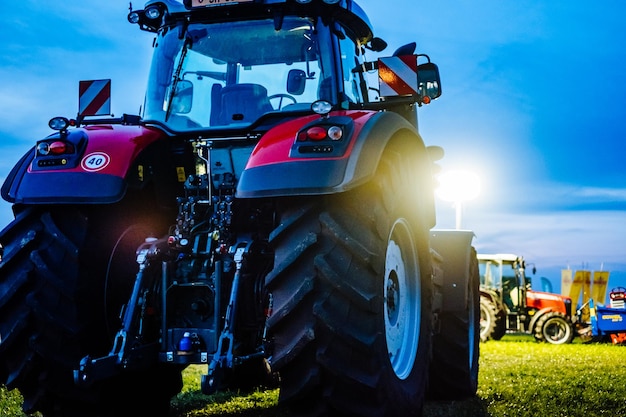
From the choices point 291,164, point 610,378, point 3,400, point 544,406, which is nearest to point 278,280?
point 291,164

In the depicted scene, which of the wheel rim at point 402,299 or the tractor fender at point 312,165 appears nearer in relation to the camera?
the tractor fender at point 312,165

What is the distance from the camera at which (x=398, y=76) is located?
4.70 metres

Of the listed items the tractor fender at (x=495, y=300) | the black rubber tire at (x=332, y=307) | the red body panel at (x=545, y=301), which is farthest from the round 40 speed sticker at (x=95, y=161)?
the red body panel at (x=545, y=301)

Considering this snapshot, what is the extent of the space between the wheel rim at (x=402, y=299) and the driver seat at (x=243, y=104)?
1190 mm

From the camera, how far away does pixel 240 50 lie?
504cm

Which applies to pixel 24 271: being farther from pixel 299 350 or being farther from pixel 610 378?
pixel 610 378

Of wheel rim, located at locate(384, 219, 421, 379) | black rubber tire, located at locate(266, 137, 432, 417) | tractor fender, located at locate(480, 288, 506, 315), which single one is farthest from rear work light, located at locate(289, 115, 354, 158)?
Answer: tractor fender, located at locate(480, 288, 506, 315)

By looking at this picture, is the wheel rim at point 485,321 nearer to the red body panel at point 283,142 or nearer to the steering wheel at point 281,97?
the steering wheel at point 281,97

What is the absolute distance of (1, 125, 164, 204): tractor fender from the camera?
4.04m

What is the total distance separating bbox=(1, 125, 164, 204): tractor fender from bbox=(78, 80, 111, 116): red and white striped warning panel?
0.84 metres

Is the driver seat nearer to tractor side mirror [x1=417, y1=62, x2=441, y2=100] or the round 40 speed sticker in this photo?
the round 40 speed sticker

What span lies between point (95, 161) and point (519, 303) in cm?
1916

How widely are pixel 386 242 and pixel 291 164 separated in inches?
24.4

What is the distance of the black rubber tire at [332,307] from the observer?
3377mm
